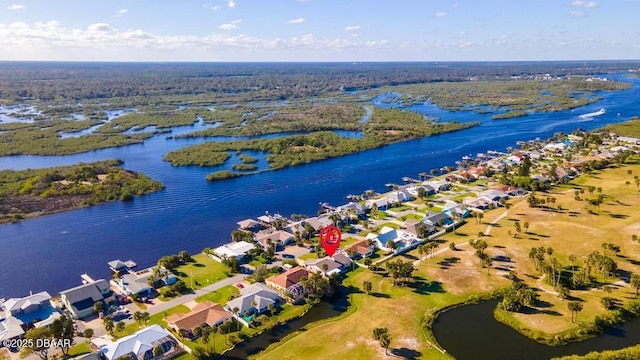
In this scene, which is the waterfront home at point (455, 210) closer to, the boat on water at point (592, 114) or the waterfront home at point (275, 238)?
the waterfront home at point (275, 238)

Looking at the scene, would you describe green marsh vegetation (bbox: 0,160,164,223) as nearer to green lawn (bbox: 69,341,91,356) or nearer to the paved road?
the paved road

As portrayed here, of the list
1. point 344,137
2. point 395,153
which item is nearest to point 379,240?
point 395,153

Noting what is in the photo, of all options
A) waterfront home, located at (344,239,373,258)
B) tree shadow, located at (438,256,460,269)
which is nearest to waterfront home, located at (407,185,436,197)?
waterfront home, located at (344,239,373,258)

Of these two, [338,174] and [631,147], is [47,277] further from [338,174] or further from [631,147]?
[631,147]

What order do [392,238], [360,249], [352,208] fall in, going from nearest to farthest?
[360,249] → [392,238] → [352,208]

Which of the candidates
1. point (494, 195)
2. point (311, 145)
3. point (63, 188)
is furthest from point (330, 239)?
point (311, 145)

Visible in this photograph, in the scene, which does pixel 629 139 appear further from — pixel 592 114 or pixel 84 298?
pixel 84 298
